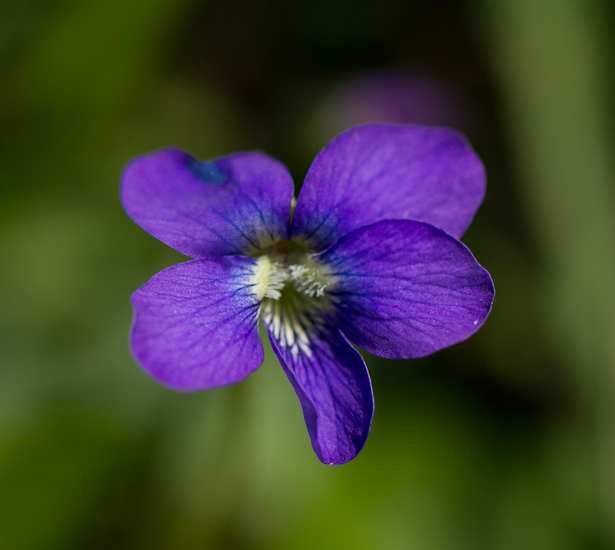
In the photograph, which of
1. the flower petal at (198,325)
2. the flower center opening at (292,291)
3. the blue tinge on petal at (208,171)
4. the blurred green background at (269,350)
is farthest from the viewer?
the blurred green background at (269,350)

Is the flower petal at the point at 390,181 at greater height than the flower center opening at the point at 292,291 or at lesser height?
greater

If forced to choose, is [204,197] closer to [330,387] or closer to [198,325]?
[198,325]

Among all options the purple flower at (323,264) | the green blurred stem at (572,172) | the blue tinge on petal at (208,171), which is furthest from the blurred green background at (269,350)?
the blue tinge on petal at (208,171)

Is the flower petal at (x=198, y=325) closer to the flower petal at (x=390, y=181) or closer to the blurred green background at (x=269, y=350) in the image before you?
the flower petal at (x=390, y=181)

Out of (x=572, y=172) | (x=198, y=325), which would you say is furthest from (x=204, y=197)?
(x=572, y=172)

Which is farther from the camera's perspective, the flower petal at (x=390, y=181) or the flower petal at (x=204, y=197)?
the flower petal at (x=390, y=181)

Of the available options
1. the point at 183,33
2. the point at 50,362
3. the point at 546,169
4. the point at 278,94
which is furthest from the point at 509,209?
the point at 50,362

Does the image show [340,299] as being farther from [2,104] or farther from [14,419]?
[2,104]

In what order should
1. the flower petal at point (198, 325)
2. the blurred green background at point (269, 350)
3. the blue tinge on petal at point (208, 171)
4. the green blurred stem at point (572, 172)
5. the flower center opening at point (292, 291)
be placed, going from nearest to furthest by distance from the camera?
1. the flower petal at point (198, 325)
2. the blue tinge on petal at point (208, 171)
3. the flower center opening at point (292, 291)
4. the blurred green background at point (269, 350)
5. the green blurred stem at point (572, 172)
